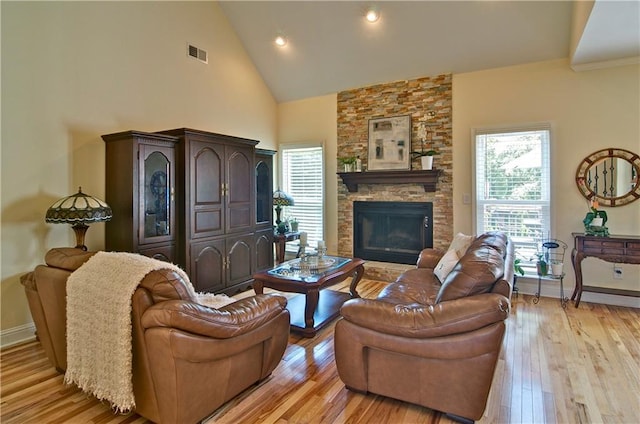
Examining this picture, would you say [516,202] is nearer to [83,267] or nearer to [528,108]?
[528,108]

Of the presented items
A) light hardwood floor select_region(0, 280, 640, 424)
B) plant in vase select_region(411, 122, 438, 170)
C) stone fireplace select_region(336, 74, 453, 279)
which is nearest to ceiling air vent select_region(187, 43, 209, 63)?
stone fireplace select_region(336, 74, 453, 279)

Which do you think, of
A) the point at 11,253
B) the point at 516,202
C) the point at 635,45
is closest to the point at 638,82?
the point at 635,45

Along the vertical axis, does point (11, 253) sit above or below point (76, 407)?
above

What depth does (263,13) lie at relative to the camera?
199 inches

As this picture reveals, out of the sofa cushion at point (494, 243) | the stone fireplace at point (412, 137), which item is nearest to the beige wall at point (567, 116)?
the stone fireplace at point (412, 137)

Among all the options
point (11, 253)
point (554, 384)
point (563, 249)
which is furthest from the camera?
point (563, 249)

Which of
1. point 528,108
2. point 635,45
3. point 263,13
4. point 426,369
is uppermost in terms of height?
point 263,13

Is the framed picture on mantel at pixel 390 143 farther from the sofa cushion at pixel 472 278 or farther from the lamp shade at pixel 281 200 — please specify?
the sofa cushion at pixel 472 278

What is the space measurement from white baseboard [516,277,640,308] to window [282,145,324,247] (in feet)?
10.3

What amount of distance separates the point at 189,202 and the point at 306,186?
2.69 meters

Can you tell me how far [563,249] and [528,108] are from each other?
1.85 metres

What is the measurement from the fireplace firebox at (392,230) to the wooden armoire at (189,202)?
69.7 inches

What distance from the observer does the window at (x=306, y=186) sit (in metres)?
6.26

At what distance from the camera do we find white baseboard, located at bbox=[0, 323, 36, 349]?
3162mm
